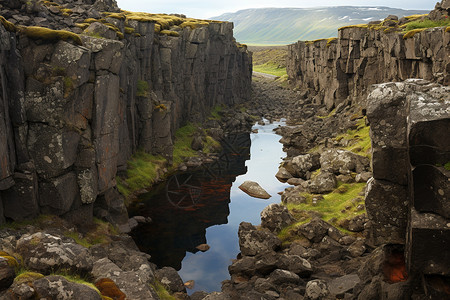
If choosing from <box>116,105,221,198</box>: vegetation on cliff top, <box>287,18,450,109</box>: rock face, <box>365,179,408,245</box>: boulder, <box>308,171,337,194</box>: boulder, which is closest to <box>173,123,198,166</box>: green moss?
<box>116,105,221,198</box>: vegetation on cliff top

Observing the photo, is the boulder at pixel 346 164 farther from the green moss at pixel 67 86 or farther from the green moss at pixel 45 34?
the green moss at pixel 45 34

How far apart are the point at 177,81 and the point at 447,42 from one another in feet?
154

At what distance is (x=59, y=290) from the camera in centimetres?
1434

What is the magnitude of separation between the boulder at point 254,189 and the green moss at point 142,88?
18435mm

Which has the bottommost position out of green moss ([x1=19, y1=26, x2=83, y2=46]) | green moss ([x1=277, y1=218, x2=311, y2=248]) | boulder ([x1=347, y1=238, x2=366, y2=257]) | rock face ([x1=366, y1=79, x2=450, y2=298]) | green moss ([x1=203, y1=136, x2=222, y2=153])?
green moss ([x1=203, y1=136, x2=222, y2=153])

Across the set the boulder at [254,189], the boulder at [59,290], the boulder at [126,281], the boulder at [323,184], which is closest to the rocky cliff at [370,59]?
the boulder at [323,184]

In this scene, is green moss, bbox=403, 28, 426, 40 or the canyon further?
green moss, bbox=403, 28, 426, 40

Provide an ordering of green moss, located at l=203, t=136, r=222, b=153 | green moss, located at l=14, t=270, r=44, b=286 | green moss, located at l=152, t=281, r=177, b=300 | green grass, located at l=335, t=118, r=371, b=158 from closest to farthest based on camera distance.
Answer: green moss, located at l=14, t=270, r=44, b=286
green moss, located at l=152, t=281, r=177, b=300
green grass, located at l=335, t=118, r=371, b=158
green moss, located at l=203, t=136, r=222, b=153

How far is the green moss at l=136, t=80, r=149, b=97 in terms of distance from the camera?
197 feet

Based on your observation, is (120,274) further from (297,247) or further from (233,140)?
(233,140)

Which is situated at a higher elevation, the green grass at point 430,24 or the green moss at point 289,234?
the green grass at point 430,24

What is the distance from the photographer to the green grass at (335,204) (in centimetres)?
3928

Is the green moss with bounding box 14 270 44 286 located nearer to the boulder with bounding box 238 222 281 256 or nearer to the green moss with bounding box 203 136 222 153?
A: the boulder with bounding box 238 222 281 256

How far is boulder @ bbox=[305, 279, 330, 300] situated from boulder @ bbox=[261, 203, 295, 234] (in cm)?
1352
